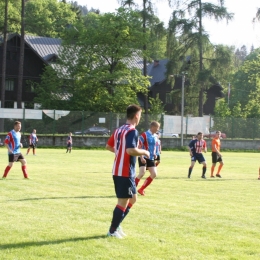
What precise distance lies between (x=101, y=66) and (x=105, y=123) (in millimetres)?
8852

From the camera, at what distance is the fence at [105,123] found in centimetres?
4112

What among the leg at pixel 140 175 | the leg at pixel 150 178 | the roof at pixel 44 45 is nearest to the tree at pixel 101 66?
the roof at pixel 44 45

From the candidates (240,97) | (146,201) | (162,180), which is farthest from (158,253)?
(240,97)

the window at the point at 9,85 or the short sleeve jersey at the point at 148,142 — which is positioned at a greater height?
the window at the point at 9,85

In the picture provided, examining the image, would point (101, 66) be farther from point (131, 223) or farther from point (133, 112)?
point (133, 112)

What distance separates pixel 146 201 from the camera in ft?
38.3

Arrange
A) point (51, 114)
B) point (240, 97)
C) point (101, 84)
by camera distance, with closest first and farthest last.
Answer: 1. point (51, 114)
2. point (101, 84)
3. point (240, 97)

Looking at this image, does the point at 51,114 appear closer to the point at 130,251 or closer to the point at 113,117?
the point at 113,117

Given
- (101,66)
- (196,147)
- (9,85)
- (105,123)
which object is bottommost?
(196,147)

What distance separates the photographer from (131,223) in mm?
8656

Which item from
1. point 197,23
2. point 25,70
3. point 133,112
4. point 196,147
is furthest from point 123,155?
point 25,70

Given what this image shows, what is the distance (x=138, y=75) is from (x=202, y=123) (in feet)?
26.7

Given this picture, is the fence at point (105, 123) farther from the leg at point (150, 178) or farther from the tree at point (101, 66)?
the leg at point (150, 178)

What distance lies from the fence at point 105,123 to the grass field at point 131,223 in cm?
2712
